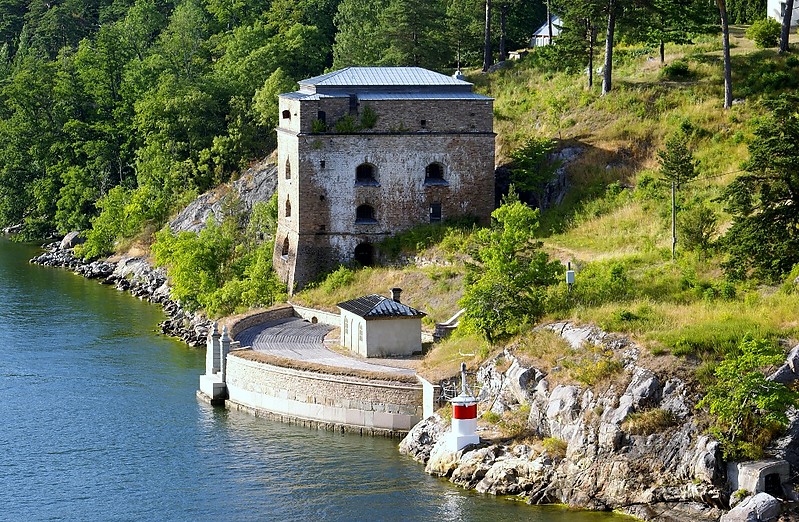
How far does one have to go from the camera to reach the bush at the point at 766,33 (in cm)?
6431

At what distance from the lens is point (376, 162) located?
5862cm

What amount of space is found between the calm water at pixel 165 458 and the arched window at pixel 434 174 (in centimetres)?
1110

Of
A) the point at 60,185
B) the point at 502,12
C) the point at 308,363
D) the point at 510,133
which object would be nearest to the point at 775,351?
the point at 308,363

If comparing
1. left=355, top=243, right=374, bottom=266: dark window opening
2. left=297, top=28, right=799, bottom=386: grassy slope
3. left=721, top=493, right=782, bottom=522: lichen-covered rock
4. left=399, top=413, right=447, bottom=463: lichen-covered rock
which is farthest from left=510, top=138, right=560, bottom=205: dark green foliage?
left=721, top=493, right=782, bottom=522: lichen-covered rock

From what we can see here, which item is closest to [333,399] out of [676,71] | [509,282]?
[509,282]

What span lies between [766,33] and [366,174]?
18684 millimetres

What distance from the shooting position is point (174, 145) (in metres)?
83.7

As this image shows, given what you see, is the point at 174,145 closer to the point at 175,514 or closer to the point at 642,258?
the point at 642,258

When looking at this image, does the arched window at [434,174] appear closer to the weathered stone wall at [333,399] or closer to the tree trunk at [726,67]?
the tree trunk at [726,67]

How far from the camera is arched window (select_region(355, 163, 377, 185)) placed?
5873cm

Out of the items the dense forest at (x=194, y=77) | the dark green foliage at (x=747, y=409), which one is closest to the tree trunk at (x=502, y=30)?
the dense forest at (x=194, y=77)

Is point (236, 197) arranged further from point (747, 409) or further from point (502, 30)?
point (747, 409)

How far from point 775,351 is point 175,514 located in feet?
53.3

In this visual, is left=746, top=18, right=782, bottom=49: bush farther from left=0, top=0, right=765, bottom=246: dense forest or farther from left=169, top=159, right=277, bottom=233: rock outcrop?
left=169, top=159, right=277, bottom=233: rock outcrop
